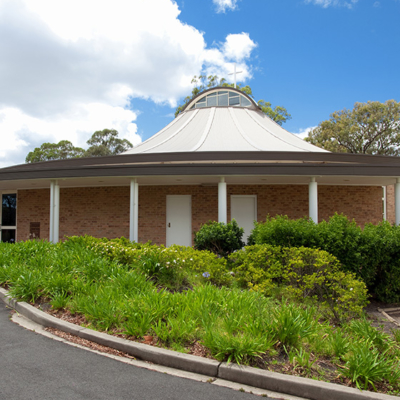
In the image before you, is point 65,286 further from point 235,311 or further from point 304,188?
point 304,188

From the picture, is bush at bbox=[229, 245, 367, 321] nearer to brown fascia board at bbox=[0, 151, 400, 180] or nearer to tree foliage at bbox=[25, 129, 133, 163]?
brown fascia board at bbox=[0, 151, 400, 180]

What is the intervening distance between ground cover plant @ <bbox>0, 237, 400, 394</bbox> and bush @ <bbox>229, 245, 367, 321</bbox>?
0.02m

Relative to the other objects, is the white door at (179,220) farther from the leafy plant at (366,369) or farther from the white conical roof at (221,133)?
the leafy plant at (366,369)

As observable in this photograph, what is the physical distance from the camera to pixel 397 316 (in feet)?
20.2

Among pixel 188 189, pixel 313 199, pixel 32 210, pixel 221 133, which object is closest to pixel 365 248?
pixel 313 199

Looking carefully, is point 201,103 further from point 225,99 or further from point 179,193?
point 179,193

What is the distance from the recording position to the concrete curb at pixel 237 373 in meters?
3.04

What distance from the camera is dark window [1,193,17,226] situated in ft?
51.2

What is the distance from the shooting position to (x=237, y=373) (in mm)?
3377

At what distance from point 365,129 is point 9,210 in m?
33.3

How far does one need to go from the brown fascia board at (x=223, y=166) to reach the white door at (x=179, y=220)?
155 centimetres

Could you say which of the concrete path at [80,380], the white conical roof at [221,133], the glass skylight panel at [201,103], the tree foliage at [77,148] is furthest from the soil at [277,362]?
the tree foliage at [77,148]

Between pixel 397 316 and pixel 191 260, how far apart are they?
366 cm

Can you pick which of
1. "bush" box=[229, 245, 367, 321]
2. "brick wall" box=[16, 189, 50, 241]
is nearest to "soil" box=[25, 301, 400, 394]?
"bush" box=[229, 245, 367, 321]
